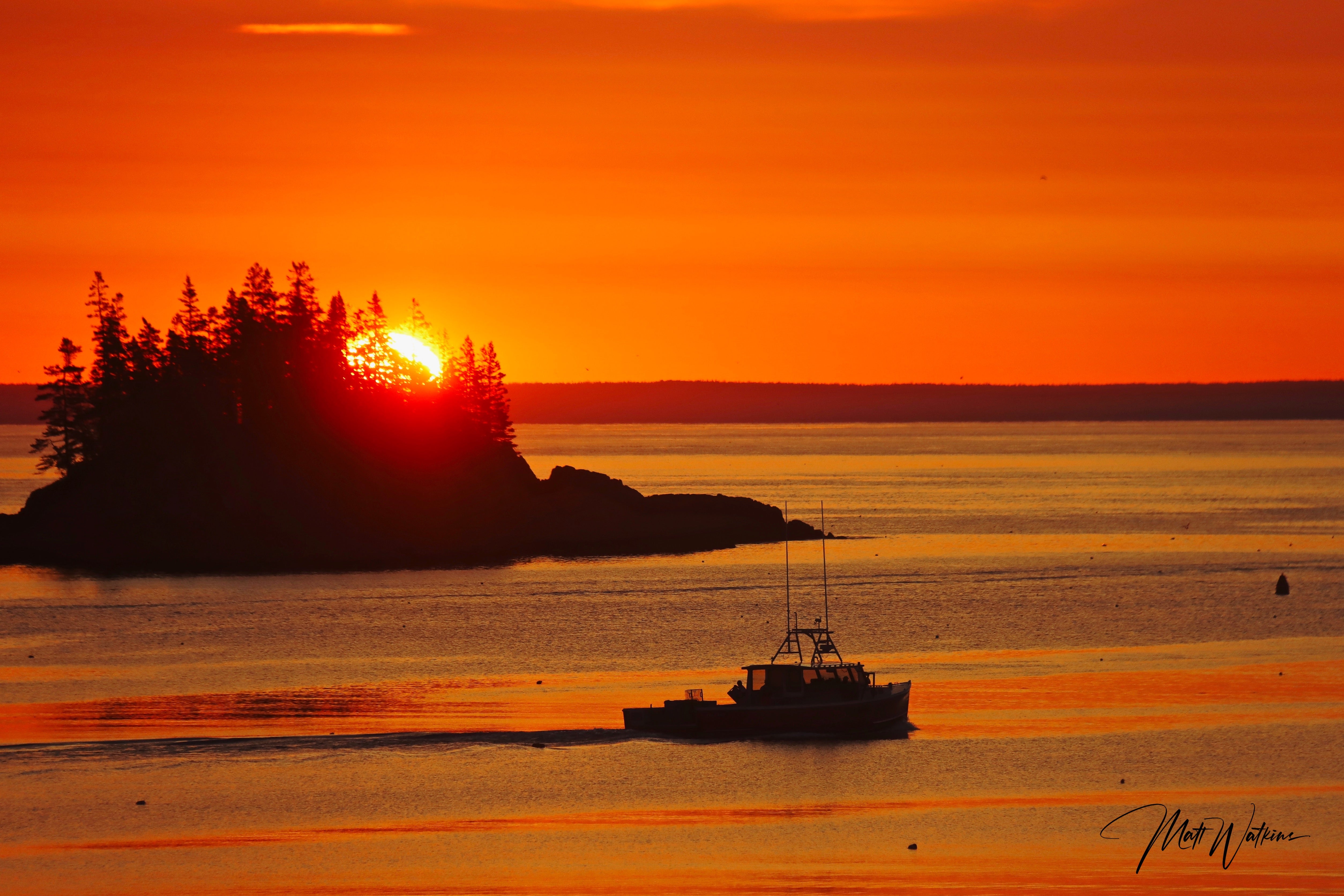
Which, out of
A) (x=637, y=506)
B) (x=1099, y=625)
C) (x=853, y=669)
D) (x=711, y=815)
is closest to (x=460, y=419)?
(x=637, y=506)

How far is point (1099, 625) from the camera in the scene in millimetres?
77062

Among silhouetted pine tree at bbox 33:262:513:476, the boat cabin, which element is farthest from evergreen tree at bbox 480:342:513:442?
the boat cabin

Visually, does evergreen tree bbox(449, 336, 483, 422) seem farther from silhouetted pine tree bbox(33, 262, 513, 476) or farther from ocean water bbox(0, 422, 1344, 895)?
ocean water bbox(0, 422, 1344, 895)

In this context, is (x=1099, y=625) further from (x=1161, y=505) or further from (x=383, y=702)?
(x=1161, y=505)

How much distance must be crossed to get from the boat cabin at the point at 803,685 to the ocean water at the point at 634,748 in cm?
184

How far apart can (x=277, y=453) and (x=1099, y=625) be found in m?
68.3

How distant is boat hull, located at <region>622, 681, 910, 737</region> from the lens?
50188 millimetres

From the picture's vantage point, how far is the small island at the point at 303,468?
112 metres

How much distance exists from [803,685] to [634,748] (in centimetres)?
679

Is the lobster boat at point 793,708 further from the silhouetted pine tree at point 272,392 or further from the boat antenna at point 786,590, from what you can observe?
the silhouetted pine tree at point 272,392
